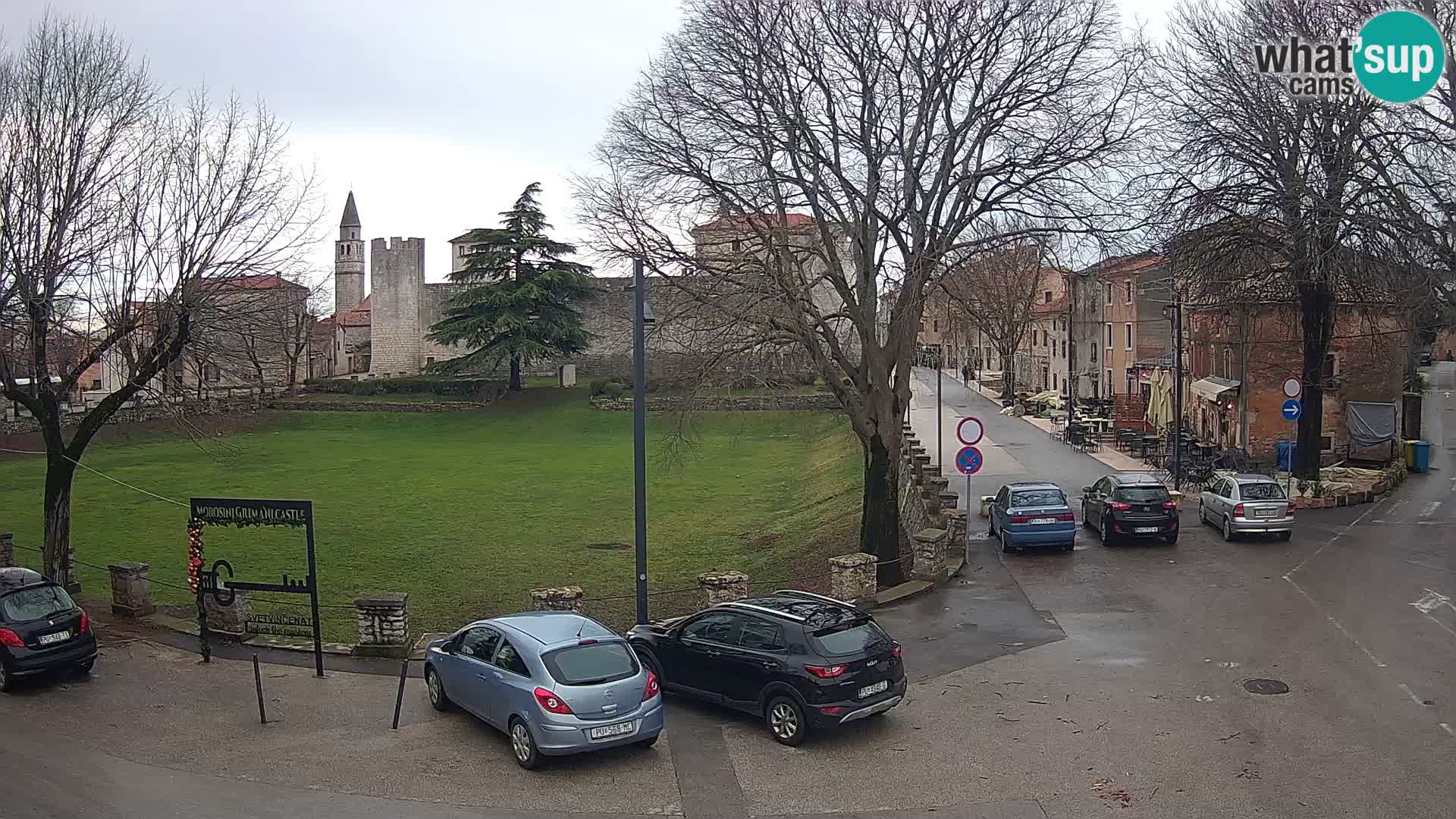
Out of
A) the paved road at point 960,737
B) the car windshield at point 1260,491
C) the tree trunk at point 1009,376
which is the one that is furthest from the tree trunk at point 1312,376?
the tree trunk at point 1009,376

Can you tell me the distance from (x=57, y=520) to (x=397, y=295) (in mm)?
76499

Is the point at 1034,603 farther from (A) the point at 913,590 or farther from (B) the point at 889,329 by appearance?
(B) the point at 889,329

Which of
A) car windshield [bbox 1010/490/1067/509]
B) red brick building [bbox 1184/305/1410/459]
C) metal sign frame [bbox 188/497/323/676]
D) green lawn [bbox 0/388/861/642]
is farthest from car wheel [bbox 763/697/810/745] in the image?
red brick building [bbox 1184/305/1410/459]

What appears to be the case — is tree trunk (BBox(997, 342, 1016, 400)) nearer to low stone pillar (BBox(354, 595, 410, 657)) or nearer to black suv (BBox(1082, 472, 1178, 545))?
black suv (BBox(1082, 472, 1178, 545))

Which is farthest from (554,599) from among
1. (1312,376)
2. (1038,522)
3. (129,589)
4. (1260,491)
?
(1312,376)

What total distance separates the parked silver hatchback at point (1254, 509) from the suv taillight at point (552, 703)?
16.8 m

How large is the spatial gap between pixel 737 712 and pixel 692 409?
28.8 ft

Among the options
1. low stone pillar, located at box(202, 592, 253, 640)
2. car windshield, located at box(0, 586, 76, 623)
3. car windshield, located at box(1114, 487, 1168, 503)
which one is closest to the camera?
car windshield, located at box(0, 586, 76, 623)

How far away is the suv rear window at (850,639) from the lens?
12234 millimetres

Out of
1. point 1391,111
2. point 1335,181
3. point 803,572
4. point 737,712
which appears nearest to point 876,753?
point 737,712

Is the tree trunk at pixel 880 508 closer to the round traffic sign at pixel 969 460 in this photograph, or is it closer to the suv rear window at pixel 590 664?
the round traffic sign at pixel 969 460

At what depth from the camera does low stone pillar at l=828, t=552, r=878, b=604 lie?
19.1 m

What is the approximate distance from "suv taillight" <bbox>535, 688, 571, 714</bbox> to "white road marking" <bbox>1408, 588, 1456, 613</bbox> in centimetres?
1300

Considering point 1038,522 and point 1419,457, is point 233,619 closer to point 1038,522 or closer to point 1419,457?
point 1038,522
